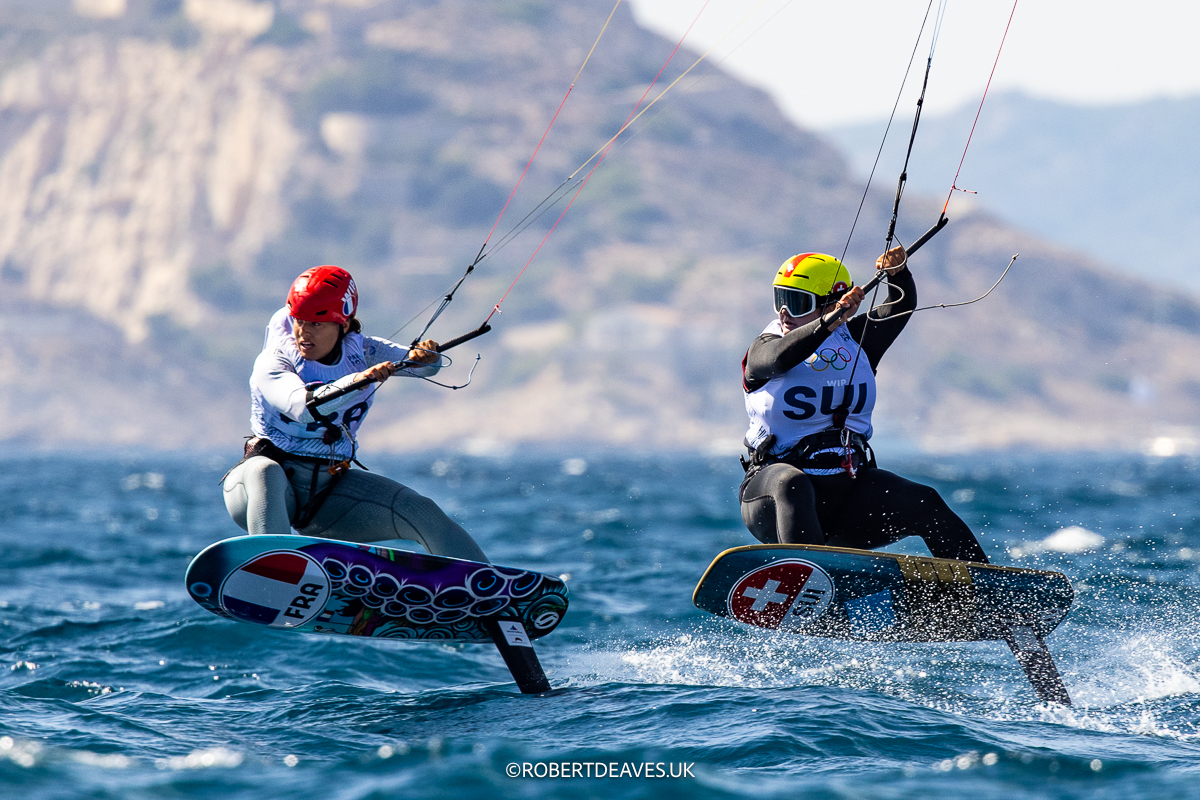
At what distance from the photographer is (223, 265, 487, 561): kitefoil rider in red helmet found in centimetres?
686

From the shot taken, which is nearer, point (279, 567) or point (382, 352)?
point (279, 567)

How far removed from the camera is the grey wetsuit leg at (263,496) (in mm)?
6926

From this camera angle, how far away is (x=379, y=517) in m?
7.22

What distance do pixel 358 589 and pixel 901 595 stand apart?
2.89 meters

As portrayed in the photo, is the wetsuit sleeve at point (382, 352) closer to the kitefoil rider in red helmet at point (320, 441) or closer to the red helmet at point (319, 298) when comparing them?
the kitefoil rider in red helmet at point (320, 441)

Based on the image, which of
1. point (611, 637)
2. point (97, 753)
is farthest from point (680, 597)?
point (97, 753)

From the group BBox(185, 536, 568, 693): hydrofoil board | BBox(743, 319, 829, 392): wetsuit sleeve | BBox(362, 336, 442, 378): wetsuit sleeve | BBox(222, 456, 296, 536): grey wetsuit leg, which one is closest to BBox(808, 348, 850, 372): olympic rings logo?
BBox(743, 319, 829, 392): wetsuit sleeve

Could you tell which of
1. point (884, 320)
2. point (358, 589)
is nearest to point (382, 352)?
point (358, 589)

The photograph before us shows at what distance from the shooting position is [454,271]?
166625 mm

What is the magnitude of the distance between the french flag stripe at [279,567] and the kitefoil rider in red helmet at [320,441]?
212 millimetres

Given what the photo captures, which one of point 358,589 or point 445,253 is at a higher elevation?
point 445,253

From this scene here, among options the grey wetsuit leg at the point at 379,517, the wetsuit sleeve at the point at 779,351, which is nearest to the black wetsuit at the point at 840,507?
the wetsuit sleeve at the point at 779,351

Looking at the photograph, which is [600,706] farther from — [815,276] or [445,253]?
[445,253]

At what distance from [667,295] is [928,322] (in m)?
31.9
